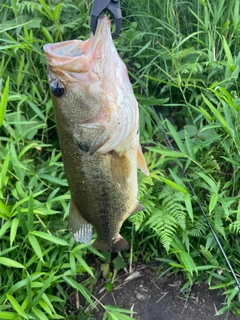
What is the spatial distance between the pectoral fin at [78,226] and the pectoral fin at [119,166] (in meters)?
0.22

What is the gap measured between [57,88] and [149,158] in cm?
143

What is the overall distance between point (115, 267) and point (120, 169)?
5.17 ft

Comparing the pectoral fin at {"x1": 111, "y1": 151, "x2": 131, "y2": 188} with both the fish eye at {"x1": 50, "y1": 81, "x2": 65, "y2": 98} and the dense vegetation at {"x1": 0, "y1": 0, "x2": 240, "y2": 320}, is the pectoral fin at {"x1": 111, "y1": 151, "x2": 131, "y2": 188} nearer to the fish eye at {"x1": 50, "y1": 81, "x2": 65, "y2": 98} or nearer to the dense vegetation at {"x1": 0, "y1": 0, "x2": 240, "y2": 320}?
the fish eye at {"x1": 50, "y1": 81, "x2": 65, "y2": 98}

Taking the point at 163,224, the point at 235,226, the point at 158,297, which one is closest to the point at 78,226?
the point at 163,224

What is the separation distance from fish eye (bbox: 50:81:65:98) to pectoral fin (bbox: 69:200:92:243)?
0.44m

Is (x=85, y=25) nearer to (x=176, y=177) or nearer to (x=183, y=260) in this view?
(x=176, y=177)

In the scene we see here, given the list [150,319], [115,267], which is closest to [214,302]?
[150,319]

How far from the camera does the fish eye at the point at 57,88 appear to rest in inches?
50.7

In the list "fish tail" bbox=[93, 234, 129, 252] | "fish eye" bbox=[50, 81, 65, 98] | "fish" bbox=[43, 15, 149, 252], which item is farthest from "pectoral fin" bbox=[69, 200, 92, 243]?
"fish eye" bbox=[50, 81, 65, 98]

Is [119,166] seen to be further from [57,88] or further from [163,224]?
[163,224]

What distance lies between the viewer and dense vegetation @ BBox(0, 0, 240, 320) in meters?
2.31

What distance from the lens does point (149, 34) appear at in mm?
2977

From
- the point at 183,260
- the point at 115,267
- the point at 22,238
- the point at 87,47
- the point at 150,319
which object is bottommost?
the point at 150,319

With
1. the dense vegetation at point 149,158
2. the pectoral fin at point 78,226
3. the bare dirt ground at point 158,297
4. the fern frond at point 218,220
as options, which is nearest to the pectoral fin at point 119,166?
the pectoral fin at point 78,226
